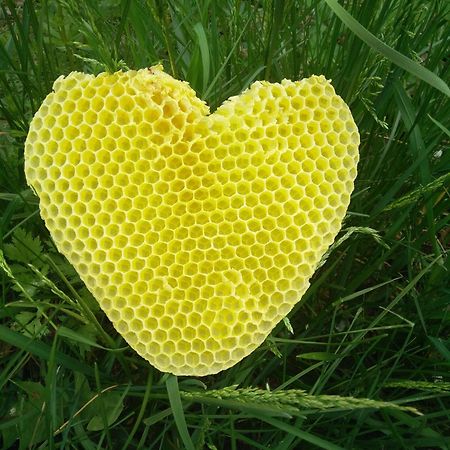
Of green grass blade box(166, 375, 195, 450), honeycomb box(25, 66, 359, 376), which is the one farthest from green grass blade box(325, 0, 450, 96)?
green grass blade box(166, 375, 195, 450)

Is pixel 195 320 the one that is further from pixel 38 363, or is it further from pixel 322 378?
pixel 38 363

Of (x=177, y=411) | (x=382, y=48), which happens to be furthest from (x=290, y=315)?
(x=382, y=48)

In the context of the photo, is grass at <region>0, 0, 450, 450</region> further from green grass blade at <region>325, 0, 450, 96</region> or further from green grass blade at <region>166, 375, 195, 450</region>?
green grass blade at <region>325, 0, 450, 96</region>

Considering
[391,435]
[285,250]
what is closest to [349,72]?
[285,250]

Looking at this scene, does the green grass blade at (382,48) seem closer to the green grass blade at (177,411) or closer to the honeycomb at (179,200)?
the honeycomb at (179,200)

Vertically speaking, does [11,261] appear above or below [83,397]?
above

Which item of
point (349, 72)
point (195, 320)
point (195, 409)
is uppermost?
point (349, 72)
